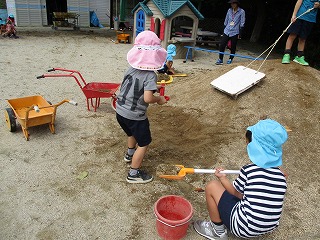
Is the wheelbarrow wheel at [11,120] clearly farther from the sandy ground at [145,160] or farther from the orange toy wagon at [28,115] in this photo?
the sandy ground at [145,160]

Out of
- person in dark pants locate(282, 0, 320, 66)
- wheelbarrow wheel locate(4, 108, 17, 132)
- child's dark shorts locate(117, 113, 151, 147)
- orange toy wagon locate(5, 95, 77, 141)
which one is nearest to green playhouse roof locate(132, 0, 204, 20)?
person in dark pants locate(282, 0, 320, 66)

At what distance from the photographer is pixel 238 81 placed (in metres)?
4.54

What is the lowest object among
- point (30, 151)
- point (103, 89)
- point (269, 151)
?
point (30, 151)

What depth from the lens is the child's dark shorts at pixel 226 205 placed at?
6.96 feet

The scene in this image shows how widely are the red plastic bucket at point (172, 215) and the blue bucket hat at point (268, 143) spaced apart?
0.74 m

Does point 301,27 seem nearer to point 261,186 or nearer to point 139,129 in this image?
point 139,129

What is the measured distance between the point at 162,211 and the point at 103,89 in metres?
2.97

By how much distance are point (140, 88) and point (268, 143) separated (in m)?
1.32

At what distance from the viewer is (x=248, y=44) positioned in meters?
13.6

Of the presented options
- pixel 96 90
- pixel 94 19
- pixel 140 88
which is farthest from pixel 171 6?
pixel 94 19

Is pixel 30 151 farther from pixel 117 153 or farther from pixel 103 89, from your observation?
pixel 103 89

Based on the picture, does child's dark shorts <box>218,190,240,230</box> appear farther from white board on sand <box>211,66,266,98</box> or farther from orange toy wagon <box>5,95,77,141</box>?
white board on sand <box>211,66,266,98</box>

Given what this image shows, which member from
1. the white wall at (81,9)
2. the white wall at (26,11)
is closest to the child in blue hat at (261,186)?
the white wall at (26,11)

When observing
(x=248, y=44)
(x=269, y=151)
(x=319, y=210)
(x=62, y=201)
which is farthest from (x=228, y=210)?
(x=248, y=44)
